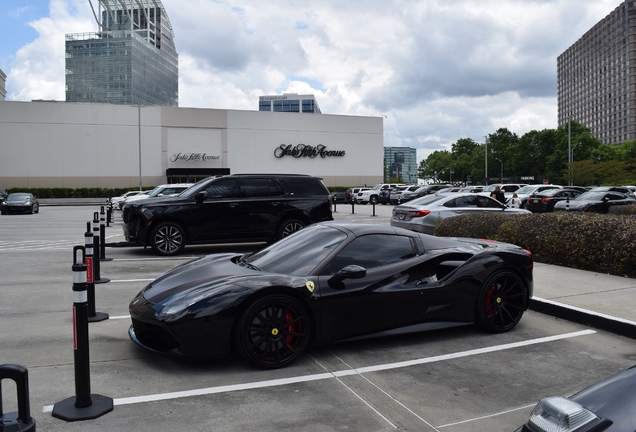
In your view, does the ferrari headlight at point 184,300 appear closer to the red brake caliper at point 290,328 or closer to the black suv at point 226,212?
the red brake caliper at point 290,328

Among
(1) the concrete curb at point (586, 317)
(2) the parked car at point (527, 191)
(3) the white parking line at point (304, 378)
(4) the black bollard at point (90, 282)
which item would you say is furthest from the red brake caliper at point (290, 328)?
(2) the parked car at point (527, 191)

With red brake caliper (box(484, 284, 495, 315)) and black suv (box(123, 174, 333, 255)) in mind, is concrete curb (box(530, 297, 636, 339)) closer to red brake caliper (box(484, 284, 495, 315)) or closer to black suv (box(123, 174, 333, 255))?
red brake caliper (box(484, 284, 495, 315))

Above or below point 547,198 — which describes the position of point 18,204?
below

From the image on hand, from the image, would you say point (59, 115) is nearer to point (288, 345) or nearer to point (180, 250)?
point (180, 250)

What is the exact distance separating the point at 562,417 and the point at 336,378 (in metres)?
2.88

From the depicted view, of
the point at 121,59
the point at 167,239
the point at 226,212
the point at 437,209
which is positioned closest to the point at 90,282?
the point at 167,239

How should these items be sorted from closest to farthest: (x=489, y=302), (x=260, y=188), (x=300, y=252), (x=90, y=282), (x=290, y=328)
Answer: (x=290, y=328), (x=300, y=252), (x=489, y=302), (x=90, y=282), (x=260, y=188)

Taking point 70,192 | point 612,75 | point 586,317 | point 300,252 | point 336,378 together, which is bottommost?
point 336,378

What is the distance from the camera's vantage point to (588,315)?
22.0 ft

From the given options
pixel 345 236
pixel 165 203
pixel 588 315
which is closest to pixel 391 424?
pixel 345 236

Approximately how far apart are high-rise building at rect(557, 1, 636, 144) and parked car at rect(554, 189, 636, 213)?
6515 inches

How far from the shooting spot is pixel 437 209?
617 inches

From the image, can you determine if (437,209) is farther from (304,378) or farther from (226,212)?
(304,378)

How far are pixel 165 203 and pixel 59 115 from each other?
2075 inches
